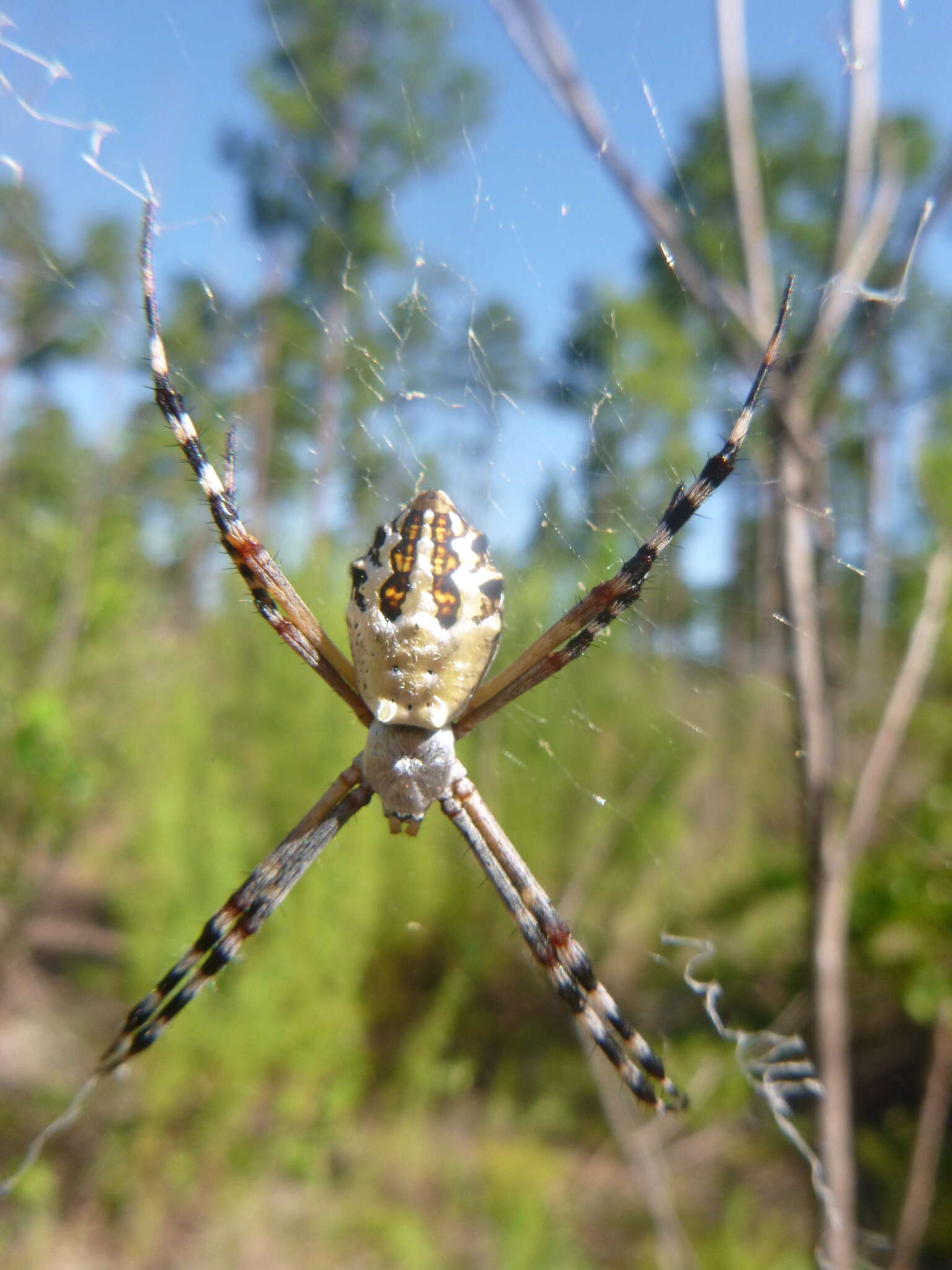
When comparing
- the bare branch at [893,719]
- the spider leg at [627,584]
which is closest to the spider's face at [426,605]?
the spider leg at [627,584]

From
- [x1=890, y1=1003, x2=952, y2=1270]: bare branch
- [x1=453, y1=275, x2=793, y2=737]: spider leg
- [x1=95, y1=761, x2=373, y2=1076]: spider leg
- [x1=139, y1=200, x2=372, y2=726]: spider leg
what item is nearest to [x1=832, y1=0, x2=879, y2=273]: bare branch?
[x1=453, y1=275, x2=793, y2=737]: spider leg

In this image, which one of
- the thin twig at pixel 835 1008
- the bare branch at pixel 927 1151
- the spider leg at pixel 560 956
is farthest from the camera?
the bare branch at pixel 927 1151

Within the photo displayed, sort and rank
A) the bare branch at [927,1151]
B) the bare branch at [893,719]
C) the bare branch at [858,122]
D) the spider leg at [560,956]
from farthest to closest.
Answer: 1. the bare branch at [927,1151]
2. the spider leg at [560,956]
3. the bare branch at [893,719]
4. the bare branch at [858,122]

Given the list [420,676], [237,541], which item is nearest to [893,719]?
[420,676]

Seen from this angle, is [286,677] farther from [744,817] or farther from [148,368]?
[744,817]

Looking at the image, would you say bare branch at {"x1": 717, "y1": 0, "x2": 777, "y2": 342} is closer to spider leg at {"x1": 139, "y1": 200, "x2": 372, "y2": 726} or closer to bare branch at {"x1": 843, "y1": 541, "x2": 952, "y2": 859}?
bare branch at {"x1": 843, "y1": 541, "x2": 952, "y2": 859}

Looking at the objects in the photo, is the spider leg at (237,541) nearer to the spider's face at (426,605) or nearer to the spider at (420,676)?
the spider at (420,676)

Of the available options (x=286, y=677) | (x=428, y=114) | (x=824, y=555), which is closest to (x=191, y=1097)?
(x=286, y=677)
